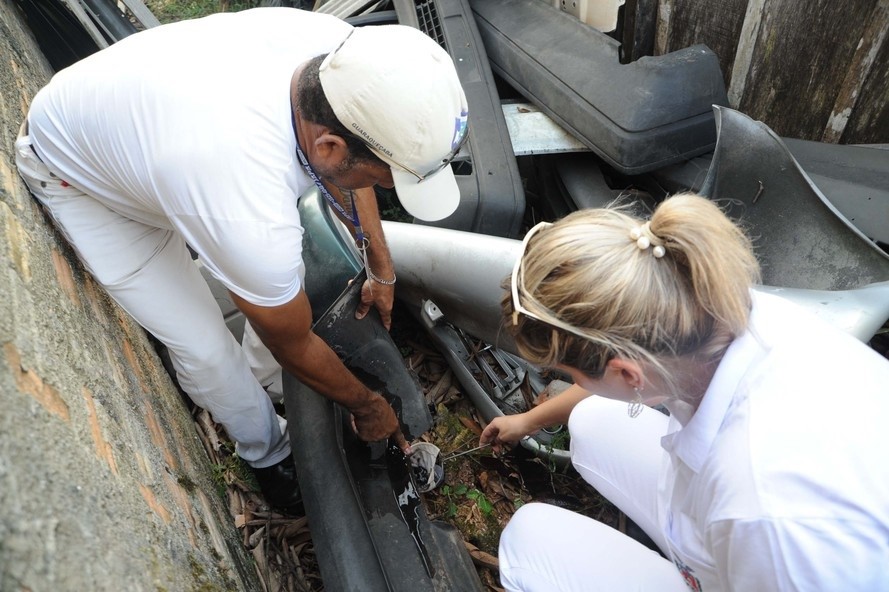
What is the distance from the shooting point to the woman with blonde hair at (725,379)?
3.60ft

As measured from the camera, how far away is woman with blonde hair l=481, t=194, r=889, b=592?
1.10 m

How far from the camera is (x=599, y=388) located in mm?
1421

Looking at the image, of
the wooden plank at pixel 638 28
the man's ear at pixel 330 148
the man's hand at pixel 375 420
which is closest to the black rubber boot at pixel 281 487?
the man's hand at pixel 375 420

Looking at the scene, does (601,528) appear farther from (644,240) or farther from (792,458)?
(644,240)

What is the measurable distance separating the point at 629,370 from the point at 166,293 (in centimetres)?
149

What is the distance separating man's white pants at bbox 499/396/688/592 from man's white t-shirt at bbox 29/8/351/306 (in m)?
1.05

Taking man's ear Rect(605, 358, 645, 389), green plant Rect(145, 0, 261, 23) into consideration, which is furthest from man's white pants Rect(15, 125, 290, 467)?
green plant Rect(145, 0, 261, 23)

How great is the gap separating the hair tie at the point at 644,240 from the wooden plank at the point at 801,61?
2212 mm

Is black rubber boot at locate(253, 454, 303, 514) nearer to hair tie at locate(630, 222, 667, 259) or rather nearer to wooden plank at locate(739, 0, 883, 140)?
hair tie at locate(630, 222, 667, 259)

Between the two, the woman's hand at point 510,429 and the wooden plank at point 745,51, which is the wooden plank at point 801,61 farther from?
the woman's hand at point 510,429

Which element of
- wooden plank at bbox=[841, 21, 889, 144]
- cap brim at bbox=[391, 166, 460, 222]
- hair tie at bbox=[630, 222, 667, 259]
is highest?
hair tie at bbox=[630, 222, 667, 259]

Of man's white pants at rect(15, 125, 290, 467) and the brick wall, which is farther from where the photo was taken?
man's white pants at rect(15, 125, 290, 467)

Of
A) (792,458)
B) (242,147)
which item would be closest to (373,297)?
(242,147)

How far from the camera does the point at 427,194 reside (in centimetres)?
178
